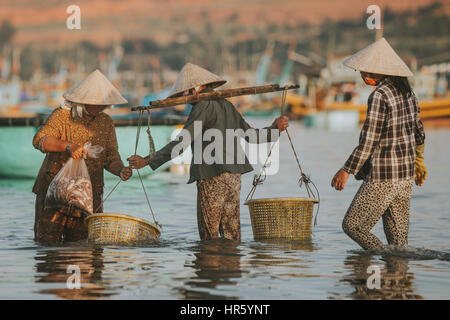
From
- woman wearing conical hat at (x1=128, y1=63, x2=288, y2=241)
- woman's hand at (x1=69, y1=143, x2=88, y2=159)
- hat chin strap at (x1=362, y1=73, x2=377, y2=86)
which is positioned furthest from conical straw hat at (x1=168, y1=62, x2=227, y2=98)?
hat chin strap at (x1=362, y1=73, x2=377, y2=86)

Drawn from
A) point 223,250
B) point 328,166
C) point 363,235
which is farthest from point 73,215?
point 328,166

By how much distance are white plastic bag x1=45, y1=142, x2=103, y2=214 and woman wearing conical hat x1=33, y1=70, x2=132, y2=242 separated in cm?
14

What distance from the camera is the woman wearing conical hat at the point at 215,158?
783 cm

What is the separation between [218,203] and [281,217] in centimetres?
67

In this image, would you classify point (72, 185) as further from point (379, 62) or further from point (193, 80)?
point (379, 62)

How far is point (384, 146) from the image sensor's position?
7148 millimetres

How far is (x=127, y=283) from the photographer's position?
22.1ft

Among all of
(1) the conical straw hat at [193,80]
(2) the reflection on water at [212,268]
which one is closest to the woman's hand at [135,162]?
(1) the conical straw hat at [193,80]

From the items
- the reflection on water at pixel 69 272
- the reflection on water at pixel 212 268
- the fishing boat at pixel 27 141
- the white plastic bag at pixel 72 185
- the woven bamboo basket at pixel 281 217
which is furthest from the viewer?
the fishing boat at pixel 27 141

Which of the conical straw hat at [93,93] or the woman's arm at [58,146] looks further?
the conical straw hat at [93,93]

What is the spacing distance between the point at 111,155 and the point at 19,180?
32.2 ft

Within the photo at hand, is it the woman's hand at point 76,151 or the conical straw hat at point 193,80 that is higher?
the conical straw hat at point 193,80

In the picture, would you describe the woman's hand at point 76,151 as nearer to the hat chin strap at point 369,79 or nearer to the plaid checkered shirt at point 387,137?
the plaid checkered shirt at point 387,137
